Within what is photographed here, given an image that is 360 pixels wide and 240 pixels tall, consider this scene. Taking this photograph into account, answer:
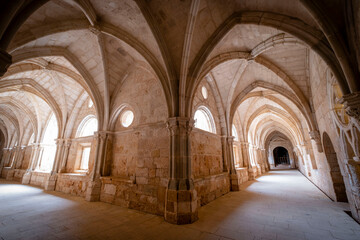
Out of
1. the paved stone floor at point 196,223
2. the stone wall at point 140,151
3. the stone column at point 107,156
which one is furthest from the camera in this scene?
the stone column at point 107,156

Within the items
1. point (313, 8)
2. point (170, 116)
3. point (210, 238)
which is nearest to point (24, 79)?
point (170, 116)

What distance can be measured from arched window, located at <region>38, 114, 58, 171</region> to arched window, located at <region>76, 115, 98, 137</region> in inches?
160

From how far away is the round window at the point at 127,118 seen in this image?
22.3 feet

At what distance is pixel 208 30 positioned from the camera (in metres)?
4.86

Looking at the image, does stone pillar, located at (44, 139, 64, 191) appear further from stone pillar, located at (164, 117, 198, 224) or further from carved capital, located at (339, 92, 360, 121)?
carved capital, located at (339, 92, 360, 121)

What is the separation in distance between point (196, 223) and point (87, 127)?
334 inches

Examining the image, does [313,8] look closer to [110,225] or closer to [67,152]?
[110,225]

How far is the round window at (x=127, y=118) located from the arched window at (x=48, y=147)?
809 centimetres

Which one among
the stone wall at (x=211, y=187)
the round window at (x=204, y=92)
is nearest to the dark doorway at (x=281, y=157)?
the stone wall at (x=211, y=187)

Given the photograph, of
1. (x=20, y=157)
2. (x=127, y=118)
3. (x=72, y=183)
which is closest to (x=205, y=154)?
(x=127, y=118)

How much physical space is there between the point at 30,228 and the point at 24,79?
806 cm

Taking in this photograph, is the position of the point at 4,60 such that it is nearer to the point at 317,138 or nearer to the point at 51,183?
the point at 51,183

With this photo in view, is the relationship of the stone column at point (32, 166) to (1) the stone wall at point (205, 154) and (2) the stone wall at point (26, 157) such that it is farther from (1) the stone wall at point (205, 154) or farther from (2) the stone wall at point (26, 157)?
(1) the stone wall at point (205, 154)

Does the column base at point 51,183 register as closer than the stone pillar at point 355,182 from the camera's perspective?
No
